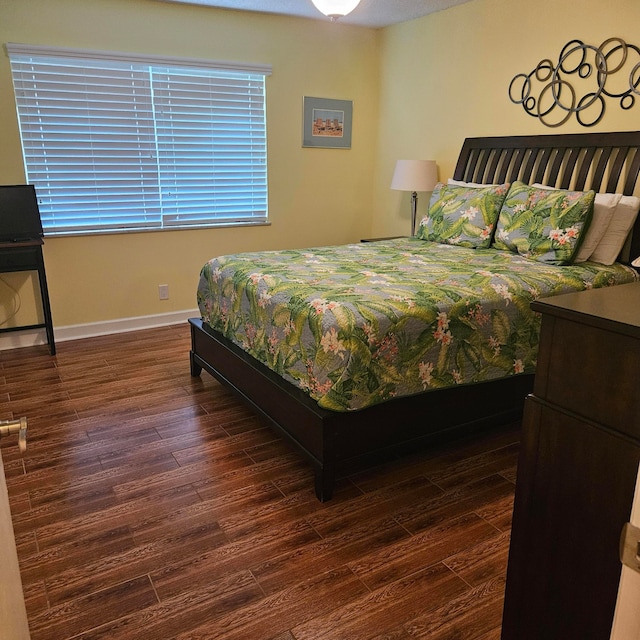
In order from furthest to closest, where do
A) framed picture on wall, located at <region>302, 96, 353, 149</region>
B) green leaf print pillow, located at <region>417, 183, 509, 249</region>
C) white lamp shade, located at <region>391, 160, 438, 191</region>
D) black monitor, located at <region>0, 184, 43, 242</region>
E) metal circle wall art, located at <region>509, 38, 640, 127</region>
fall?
framed picture on wall, located at <region>302, 96, 353, 149</region> → white lamp shade, located at <region>391, 160, 438, 191</region> → black monitor, located at <region>0, 184, 43, 242</region> → green leaf print pillow, located at <region>417, 183, 509, 249</region> → metal circle wall art, located at <region>509, 38, 640, 127</region>

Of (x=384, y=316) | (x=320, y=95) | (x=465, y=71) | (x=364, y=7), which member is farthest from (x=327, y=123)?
(x=384, y=316)

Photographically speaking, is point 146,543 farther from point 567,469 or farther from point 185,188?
→ point 185,188

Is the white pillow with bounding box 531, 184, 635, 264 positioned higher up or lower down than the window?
lower down

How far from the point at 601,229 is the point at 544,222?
0.31 metres

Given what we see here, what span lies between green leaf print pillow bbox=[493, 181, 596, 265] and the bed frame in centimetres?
38

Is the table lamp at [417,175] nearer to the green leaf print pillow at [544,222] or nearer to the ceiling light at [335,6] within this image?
the green leaf print pillow at [544,222]

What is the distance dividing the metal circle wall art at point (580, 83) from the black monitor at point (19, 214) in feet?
11.2

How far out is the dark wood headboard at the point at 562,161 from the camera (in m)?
3.24

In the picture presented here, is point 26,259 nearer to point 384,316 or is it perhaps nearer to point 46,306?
point 46,306

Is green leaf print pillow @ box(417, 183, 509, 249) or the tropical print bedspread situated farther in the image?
green leaf print pillow @ box(417, 183, 509, 249)

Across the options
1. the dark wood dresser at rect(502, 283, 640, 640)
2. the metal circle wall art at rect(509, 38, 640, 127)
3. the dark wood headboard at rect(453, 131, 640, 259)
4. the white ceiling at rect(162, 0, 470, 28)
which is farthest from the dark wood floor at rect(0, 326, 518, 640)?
the white ceiling at rect(162, 0, 470, 28)

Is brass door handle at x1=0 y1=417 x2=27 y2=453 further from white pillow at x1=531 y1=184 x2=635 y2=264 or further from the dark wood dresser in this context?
white pillow at x1=531 y1=184 x2=635 y2=264

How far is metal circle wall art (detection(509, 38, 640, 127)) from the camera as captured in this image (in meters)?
3.20

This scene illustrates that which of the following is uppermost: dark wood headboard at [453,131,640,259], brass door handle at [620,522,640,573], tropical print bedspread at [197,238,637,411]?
dark wood headboard at [453,131,640,259]
